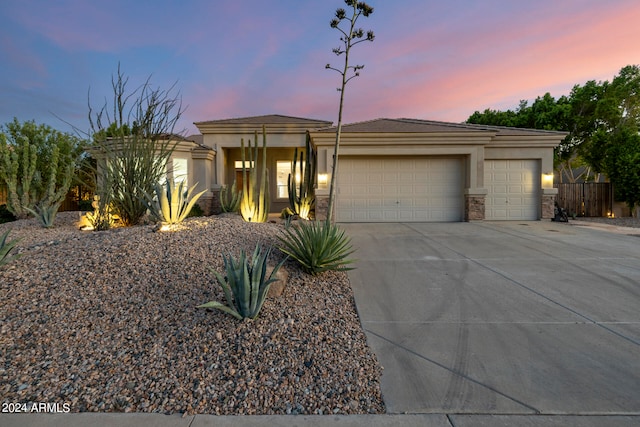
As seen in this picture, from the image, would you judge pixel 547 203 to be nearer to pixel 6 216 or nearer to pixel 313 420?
pixel 313 420

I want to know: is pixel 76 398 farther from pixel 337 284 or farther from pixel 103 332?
pixel 337 284

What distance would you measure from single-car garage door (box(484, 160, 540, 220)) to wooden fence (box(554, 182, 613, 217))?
312 centimetres

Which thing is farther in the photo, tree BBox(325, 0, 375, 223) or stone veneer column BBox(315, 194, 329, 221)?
stone veneer column BBox(315, 194, 329, 221)

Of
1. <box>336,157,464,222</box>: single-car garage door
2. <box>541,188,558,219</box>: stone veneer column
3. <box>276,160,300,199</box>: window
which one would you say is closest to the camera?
<box>336,157,464,222</box>: single-car garage door

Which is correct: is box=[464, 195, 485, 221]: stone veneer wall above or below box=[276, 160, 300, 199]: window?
below

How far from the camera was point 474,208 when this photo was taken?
1153 cm

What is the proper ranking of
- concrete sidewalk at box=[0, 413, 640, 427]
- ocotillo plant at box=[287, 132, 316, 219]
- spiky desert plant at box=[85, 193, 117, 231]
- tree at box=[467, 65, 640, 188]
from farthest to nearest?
1. tree at box=[467, 65, 640, 188]
2. ocotillo plant at box=[287, 132, 316, 219]
3. spiky desert plant at box=[85, 193, 117, 231]
4. concrete sidewalk at box=[0, 413, 640, 427]

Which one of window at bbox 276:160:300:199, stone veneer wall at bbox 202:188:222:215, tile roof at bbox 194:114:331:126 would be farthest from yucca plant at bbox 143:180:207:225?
window at bbox 276:160:300:199

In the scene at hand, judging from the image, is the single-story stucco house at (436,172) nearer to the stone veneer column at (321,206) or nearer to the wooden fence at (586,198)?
the stone veneer column at (321,206)

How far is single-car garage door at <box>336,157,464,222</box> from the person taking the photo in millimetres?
11812

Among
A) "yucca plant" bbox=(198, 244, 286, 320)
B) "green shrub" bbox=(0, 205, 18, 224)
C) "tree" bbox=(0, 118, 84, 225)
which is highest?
"tree" bbox=(0, 118, 84, 225)

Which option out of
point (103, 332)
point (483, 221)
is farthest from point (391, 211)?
point (103, 332)

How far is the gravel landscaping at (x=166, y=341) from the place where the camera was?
88.4 inches

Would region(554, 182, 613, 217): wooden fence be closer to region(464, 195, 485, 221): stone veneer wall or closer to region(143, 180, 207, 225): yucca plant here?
region(464, 195, 485, 221): stone veneer wall
